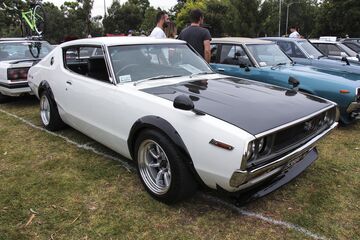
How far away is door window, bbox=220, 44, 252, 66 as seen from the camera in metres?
6.60

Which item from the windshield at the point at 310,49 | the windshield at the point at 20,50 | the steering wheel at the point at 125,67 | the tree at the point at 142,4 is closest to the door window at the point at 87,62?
the steering wheel at the point at 125,67

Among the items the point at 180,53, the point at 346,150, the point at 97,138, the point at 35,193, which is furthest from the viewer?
the point at 346,150

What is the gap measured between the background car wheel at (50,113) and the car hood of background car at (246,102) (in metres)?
2.19

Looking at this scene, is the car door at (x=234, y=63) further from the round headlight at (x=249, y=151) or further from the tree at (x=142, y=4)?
the tree at (x=142, y=4)

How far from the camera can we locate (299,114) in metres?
3.13

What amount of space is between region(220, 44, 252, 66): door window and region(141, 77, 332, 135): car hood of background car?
8.38ft

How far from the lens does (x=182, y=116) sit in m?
2.97

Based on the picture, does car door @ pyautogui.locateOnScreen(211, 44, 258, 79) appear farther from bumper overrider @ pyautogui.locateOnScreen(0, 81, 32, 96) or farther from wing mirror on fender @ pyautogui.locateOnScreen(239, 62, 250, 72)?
bumper overrider @ pyautogui.locateOnScreen(0, 81, 32, 96)

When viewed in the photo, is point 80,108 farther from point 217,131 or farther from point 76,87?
point 217,131

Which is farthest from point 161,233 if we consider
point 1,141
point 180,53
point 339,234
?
point 1,141

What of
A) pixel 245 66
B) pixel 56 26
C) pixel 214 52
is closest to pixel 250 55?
pixel 245 66

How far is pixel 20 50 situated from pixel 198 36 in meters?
4.23

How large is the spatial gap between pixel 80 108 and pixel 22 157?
1.07m

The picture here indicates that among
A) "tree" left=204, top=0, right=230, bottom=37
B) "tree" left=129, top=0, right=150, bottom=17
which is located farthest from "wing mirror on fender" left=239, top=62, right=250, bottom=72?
"tree" left=129, top=0, right=150, bottom=17
